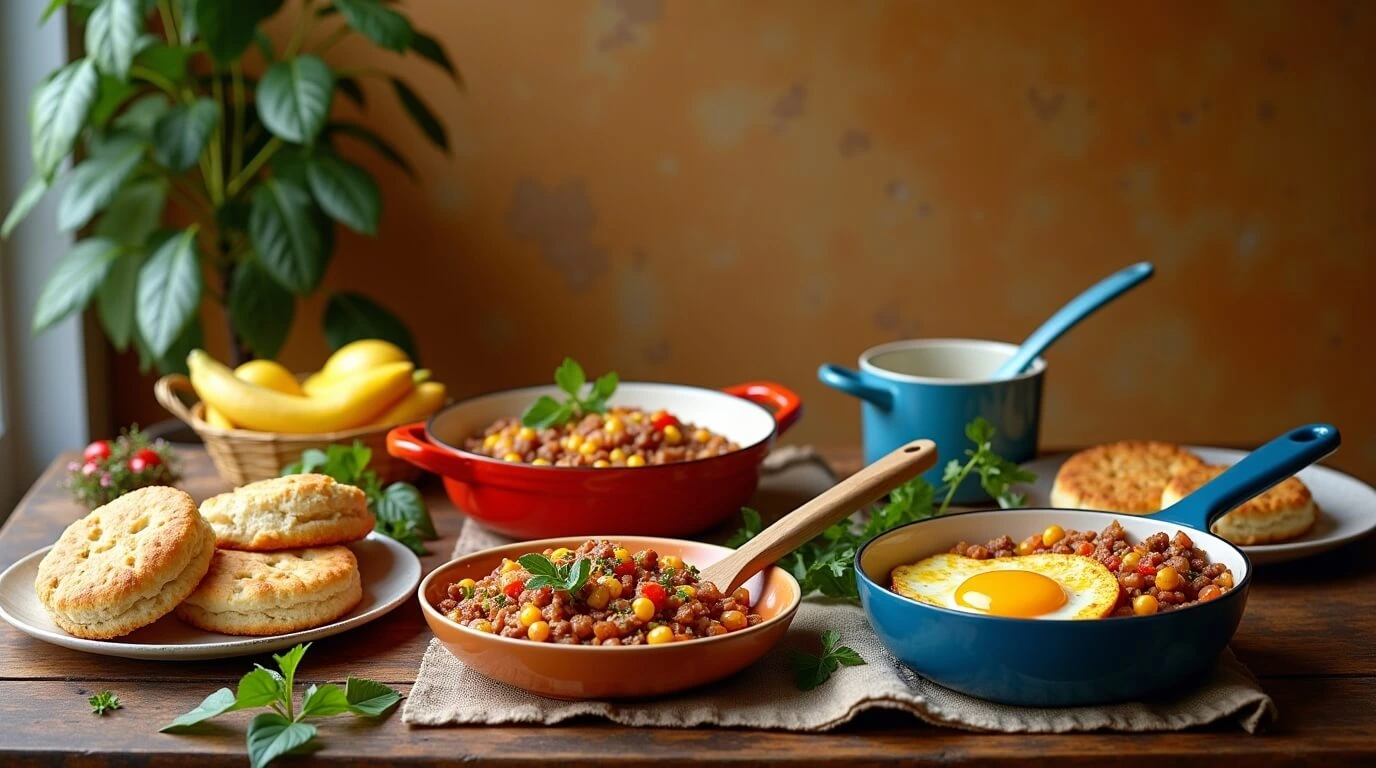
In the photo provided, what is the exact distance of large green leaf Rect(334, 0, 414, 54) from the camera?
238cm

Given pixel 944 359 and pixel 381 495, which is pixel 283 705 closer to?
pixel 381 495

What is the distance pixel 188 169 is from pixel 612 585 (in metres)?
1.63

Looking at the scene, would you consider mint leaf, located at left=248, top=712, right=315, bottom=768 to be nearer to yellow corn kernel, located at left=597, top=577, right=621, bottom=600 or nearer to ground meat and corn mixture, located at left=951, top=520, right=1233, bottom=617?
yellow corn kernel, located at left=597, top=577, right=621, bottom=600

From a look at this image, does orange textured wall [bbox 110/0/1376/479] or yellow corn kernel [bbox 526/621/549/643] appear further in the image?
orange textured wall [bbox 110/0/1376/479]

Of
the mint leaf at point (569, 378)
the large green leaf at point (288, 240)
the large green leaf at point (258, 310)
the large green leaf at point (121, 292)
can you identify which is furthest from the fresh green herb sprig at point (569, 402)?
the large green leaf at point (121, 292)

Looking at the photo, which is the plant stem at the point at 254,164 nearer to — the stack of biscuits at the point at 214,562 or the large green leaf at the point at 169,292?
the large green leaf at the point at 169,292

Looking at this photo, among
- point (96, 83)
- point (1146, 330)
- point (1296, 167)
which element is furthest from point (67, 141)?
point (1296, 167)

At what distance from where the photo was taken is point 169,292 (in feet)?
7.97

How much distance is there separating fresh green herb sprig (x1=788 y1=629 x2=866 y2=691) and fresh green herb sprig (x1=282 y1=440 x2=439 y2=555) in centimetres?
61

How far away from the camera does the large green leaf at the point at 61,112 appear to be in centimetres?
228

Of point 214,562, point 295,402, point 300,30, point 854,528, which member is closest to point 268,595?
point 214,562

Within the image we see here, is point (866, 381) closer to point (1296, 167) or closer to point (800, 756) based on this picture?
point (800, 756)

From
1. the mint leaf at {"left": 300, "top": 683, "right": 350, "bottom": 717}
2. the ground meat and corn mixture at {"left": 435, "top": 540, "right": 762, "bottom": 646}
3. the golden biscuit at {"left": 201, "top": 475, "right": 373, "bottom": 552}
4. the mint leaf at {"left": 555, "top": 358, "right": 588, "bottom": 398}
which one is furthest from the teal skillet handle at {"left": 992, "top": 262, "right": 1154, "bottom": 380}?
the mint leaf at {"left": 300, "top": 683, "right": 350, "bottom": 717}

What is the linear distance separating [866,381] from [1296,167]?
6.56ft
